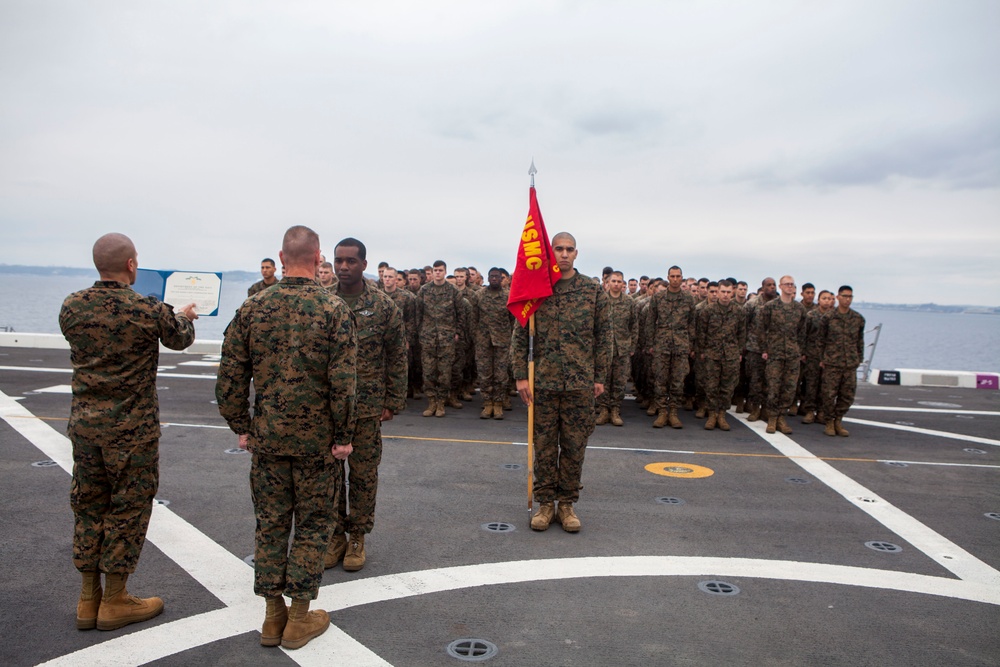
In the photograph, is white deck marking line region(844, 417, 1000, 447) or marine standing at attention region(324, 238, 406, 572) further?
white deck marking line region(844, 417, 1000, 447)

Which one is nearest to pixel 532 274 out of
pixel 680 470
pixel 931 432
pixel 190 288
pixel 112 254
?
pixel 112 254

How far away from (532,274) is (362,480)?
2.07 metres

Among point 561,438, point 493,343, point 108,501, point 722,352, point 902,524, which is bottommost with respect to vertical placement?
point 902,524

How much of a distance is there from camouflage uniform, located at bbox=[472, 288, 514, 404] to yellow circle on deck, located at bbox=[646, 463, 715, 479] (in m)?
3.42

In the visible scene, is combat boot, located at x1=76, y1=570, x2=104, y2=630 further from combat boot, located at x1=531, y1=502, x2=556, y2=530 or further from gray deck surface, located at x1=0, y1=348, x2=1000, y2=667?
combat boot, located at x1=531, y1=502, x2=556, y2=530

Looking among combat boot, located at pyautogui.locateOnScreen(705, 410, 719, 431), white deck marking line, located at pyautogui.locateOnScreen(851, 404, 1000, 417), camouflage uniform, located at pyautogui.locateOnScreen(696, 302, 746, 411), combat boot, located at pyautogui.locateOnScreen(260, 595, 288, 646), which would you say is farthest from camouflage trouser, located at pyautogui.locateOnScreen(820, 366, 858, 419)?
combat boot, located at pyautogui.locateOnScreen(260, 595, 288, 646)

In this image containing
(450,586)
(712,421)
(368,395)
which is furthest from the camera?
(712,421)

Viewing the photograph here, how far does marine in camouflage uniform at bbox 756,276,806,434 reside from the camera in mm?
9625

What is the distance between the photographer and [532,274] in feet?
17.6

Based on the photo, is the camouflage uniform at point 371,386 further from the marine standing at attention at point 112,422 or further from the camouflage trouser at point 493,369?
the camouflage trouser at point 493,369

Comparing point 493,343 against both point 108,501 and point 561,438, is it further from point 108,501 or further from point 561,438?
point 108,501

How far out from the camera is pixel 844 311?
9.70m

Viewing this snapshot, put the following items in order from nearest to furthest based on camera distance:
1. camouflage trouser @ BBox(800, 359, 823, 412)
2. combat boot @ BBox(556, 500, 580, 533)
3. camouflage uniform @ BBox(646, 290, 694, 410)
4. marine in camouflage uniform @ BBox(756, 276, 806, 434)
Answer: combat boot @ BBox(556, 500, 580, 533), marine in camouflage uniform @ BBox(756, 276, 806, 434), camouflage uniform @ BBox(646, 290, 694, 410), camouflage trouser @ BBox(800, 359, 823, 412)

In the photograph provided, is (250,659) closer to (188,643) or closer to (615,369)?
(188,643)
